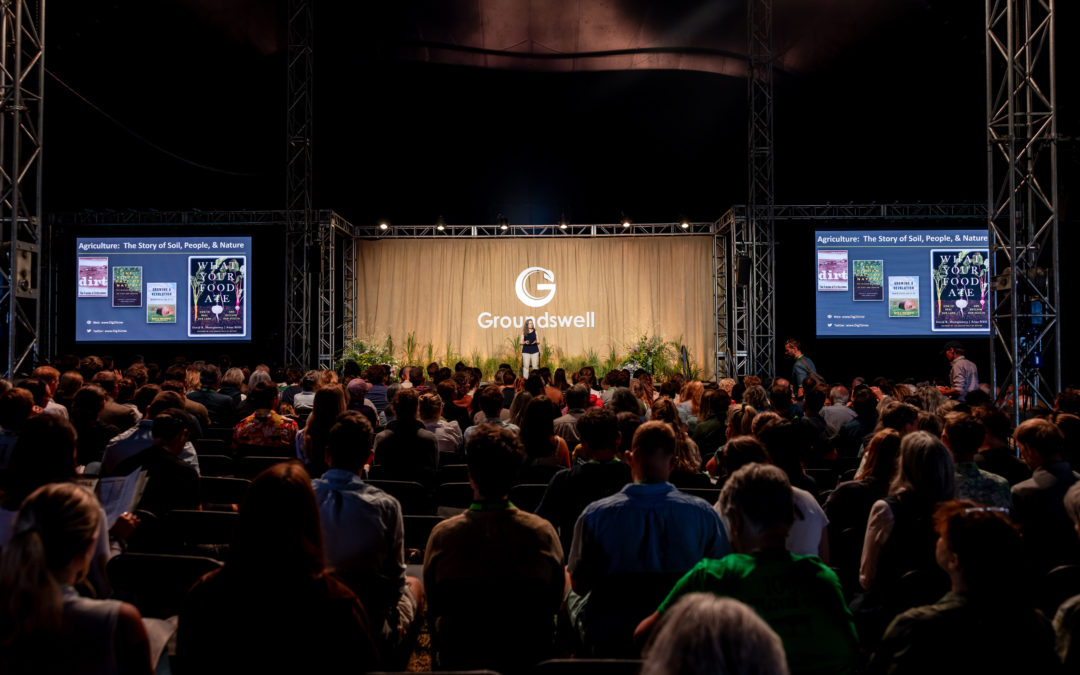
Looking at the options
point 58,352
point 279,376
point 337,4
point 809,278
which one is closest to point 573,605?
point 279,376

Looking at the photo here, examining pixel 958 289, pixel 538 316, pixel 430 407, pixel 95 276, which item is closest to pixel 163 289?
pixel 95 276

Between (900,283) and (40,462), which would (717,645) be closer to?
(40,462)

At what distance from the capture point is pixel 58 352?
14.5 meters

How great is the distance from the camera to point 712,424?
5.55 meters

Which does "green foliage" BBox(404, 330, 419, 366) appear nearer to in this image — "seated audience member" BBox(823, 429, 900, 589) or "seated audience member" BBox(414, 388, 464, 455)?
"seated audience member" BBox(414, 388, 464, 455)

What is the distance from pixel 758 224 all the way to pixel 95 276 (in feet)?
40.8

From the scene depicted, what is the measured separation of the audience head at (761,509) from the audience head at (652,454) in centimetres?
51

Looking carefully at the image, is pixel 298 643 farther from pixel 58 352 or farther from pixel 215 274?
pixel 58 352

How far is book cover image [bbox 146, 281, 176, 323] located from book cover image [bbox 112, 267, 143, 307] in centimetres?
18

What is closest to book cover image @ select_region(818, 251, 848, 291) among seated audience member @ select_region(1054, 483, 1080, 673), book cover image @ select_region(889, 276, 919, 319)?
book cover image @ select_region(889, 276, 919, 319)

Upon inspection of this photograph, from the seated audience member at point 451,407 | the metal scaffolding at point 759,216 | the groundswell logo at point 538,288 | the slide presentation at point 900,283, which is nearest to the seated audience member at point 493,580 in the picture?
the seated audience member at point 451,407

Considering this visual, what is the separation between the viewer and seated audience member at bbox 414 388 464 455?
5.39 m

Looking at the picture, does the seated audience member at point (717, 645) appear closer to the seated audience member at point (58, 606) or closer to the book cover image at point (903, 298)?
the seated audience member at point (58, 606)

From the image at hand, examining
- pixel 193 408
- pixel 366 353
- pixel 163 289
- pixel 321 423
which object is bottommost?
pixel 193 408
